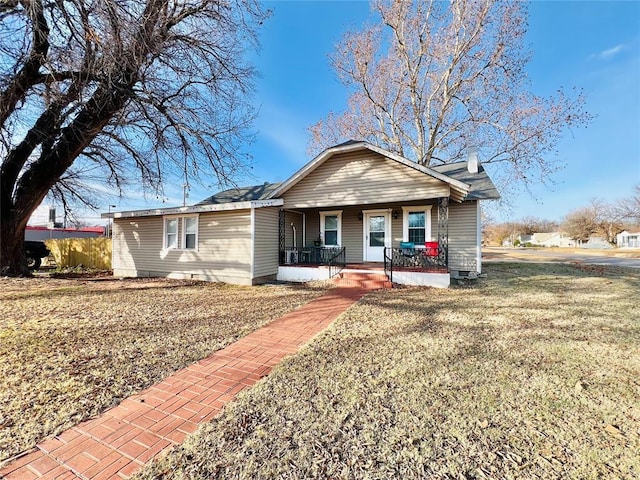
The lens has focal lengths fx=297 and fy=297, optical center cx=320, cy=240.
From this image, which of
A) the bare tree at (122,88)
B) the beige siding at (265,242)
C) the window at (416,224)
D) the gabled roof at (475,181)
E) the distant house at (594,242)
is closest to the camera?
the bare tree at (122,88)

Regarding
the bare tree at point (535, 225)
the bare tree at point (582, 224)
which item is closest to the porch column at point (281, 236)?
the bare tree at point (582, 224)

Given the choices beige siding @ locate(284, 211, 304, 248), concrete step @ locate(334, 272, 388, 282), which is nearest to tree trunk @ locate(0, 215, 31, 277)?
beige siding @ locate(284, 211, 304, 248)

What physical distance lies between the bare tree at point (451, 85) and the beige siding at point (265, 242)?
44.6 feet

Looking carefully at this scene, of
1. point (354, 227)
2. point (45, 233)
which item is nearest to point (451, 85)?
point (354, 227)

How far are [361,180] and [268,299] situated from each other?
5.62 metres

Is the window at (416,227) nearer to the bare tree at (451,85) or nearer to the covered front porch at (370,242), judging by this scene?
the covered front porch at (370,242)

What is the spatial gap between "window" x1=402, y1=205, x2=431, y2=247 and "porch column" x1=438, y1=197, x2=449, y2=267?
2.34 ft

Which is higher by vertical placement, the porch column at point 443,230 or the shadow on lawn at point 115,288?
the porch column at point 443,230

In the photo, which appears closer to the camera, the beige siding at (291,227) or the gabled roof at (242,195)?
the beige siding at (291,227)

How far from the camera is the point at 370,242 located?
12555 millimetres

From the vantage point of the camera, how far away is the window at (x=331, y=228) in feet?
42.7

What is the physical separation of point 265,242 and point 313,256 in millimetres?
2427

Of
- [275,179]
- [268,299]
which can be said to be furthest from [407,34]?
[268,299]

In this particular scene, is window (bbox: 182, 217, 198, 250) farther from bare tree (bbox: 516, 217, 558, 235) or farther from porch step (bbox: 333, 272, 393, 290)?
bare tree (bbox: 516, 217, 558, 235)
